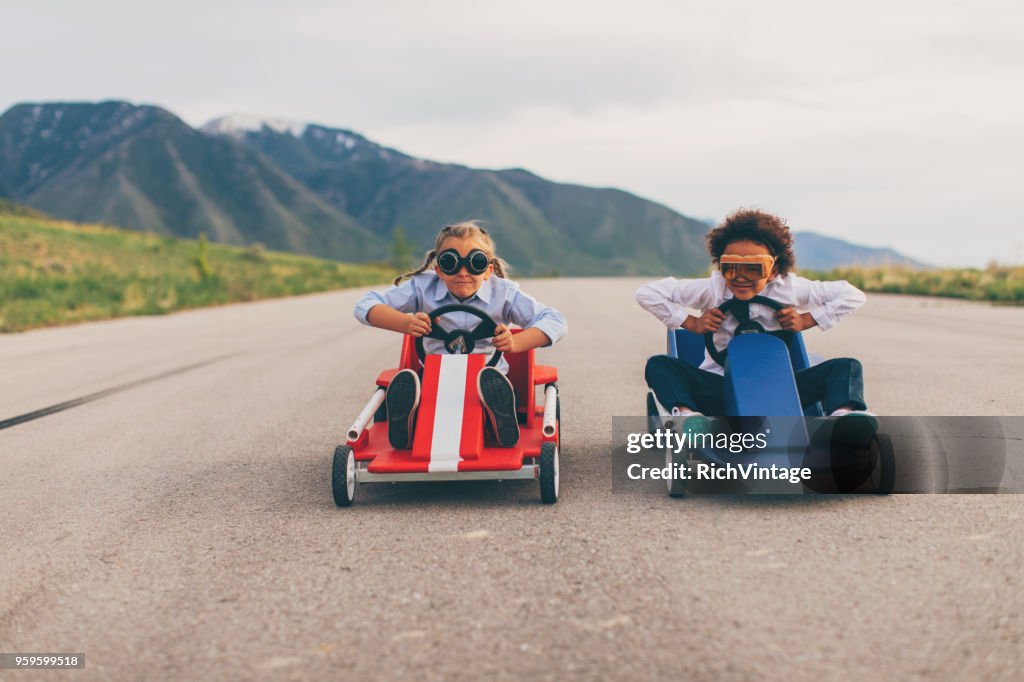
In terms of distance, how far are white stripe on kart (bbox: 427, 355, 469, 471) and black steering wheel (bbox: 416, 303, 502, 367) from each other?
0.14m

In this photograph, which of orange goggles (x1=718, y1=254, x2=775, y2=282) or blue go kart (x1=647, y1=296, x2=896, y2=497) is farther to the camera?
orange goggles (x1=718, y1=254, x2=775, y2=282)

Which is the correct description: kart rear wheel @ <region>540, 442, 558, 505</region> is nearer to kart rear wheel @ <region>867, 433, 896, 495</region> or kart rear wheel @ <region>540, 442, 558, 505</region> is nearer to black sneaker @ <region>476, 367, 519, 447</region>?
black sneaker @ <region>476, 367, 519, 447</region>

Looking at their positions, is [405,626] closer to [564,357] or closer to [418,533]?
[418,533]

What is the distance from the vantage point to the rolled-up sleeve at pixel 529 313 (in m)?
5.10

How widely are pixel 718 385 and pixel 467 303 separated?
1.49 m

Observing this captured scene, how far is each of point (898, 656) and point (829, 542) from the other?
1.08 meters

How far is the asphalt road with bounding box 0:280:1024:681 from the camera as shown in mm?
2594

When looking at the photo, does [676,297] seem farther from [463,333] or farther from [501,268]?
[463,333]

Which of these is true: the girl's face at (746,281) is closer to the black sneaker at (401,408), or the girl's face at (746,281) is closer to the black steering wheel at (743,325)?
the black steering wheel at (743,325)

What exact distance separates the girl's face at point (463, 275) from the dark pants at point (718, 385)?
41.2 inches

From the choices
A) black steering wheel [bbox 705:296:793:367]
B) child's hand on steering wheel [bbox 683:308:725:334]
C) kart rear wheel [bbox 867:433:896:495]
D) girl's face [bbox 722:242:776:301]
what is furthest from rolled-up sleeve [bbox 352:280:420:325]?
kart rear wheel [bbox 867:433:896:495]

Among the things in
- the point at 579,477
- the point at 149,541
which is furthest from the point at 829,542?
the point at 149,541

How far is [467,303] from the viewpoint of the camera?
525 cm

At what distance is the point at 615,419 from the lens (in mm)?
6516
